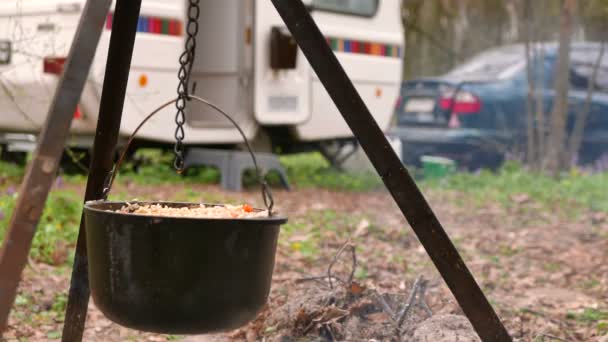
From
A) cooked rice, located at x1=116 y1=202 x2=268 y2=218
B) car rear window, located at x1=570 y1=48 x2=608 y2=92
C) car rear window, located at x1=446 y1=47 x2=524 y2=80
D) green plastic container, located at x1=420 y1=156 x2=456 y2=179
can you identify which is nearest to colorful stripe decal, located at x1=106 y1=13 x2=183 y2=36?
green plastic container, located at x1=420 y1=156 x2=456 y2=179

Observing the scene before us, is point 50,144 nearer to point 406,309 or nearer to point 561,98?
point 406,309

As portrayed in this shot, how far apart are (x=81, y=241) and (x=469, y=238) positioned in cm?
397

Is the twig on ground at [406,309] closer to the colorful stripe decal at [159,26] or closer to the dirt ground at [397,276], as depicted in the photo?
the dirt ground at [397,276]

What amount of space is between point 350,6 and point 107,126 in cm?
612

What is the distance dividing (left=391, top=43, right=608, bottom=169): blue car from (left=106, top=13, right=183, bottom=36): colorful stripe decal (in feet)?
12.8

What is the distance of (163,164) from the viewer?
8.69 meters

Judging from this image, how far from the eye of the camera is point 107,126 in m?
2.89

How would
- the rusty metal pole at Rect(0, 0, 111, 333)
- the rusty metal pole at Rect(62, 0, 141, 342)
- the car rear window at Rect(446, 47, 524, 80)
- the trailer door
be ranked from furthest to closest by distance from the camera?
the car rear window at Rect(446, 47, 524, 80) < the trailer door < the rusty metal pole at Rect(0, 0, 111, 333) < the rusty metal pole at Rect(62, 0, 141, 342)

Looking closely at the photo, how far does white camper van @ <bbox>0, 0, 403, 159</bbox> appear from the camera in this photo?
267 inches

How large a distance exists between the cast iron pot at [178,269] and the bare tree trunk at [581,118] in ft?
26.3

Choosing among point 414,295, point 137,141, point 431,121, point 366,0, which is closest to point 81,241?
point 414,295

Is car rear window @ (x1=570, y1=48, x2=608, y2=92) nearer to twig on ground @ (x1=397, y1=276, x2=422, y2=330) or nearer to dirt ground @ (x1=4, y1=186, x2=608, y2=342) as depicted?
dirt ground @ (x1=4, y1=186, x2=608, y2=342)

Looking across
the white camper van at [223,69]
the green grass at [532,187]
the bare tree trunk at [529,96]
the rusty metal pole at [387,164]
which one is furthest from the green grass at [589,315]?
the bare tree trunk at [529,96]

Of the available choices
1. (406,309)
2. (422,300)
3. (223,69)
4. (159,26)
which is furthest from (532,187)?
(406,309)
